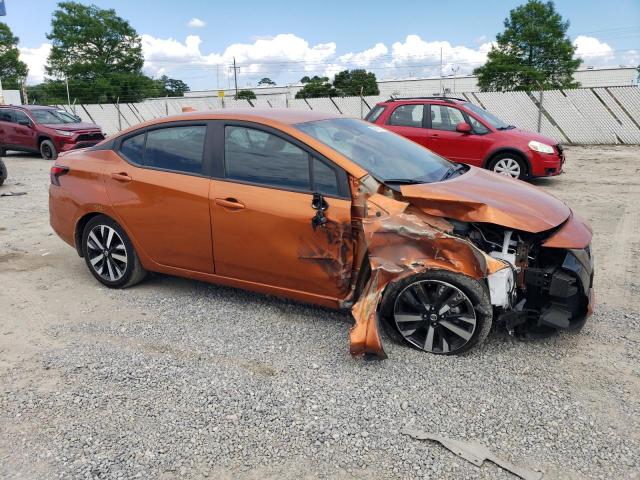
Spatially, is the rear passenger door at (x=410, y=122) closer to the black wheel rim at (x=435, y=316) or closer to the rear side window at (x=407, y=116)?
the rear side window at (x=407, y=116)

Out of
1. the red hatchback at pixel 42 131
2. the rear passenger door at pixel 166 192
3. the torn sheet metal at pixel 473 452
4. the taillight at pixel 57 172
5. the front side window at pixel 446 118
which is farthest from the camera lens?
the red hatchback at pixel 42 131

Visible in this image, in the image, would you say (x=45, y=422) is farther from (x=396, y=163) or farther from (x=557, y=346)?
(x=557, y=346)

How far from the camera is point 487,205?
350 cm

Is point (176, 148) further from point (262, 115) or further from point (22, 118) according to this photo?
point (22, 118)

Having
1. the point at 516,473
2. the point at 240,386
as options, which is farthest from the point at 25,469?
the point at 516,473

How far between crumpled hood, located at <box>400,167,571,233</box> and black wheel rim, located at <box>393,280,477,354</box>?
496 millimetres

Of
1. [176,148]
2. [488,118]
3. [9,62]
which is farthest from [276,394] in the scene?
[9,62]

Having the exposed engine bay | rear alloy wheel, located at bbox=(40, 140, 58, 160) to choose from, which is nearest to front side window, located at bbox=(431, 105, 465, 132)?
the exposed engine bay

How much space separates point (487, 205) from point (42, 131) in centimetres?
1563

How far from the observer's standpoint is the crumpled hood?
11.4ft

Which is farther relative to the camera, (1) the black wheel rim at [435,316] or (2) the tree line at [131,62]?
(2) the tree line at [131,62]

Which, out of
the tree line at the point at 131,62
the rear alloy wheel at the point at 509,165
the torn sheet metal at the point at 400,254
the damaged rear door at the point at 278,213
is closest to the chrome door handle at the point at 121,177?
the damaged rear door at the point at 278,213

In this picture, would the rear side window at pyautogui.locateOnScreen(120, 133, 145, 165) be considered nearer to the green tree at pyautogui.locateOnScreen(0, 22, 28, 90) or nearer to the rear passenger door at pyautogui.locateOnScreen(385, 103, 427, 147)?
the rear passenger door at pyautogui.locateOnScreen(385, 103, 427, 147)

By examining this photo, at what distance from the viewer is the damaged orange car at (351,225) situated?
349 cm
